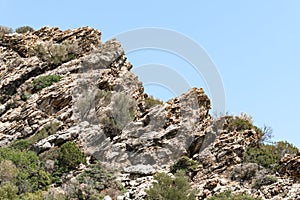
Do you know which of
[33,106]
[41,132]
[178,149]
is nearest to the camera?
[178,149]

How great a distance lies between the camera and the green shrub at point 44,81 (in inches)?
1453

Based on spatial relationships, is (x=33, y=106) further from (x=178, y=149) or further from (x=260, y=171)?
(x=260, y=171)

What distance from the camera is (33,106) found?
3475 cm

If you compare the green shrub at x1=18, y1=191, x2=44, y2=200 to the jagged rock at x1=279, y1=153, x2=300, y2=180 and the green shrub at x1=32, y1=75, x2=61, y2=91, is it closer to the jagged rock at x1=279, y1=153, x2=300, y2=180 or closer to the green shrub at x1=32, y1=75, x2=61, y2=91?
the green shrub at x1=32, y1=75, x2=61, y2=91

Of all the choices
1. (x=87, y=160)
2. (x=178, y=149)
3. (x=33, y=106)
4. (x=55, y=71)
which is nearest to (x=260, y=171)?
(x=178, y=149)

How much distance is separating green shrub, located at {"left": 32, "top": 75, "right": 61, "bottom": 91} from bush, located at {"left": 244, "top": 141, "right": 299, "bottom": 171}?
1681 centimetres

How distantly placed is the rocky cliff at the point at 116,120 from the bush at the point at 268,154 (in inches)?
18.9

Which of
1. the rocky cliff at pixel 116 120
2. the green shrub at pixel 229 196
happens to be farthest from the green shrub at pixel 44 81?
the green shrub at pixel 229 196

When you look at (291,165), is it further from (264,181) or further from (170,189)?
(170,189)

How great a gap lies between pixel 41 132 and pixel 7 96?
24.0ft

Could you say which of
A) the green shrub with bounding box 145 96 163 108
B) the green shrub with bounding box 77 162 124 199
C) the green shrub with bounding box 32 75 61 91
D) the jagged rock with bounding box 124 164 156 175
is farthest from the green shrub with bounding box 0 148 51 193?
the green shrub with bounding box 145 96 163 108

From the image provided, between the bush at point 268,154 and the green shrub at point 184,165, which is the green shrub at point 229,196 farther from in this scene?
the green shrub at point 184,165

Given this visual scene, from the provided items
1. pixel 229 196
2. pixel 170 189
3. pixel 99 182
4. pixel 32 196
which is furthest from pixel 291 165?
pixel 32 196

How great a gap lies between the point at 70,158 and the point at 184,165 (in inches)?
277
